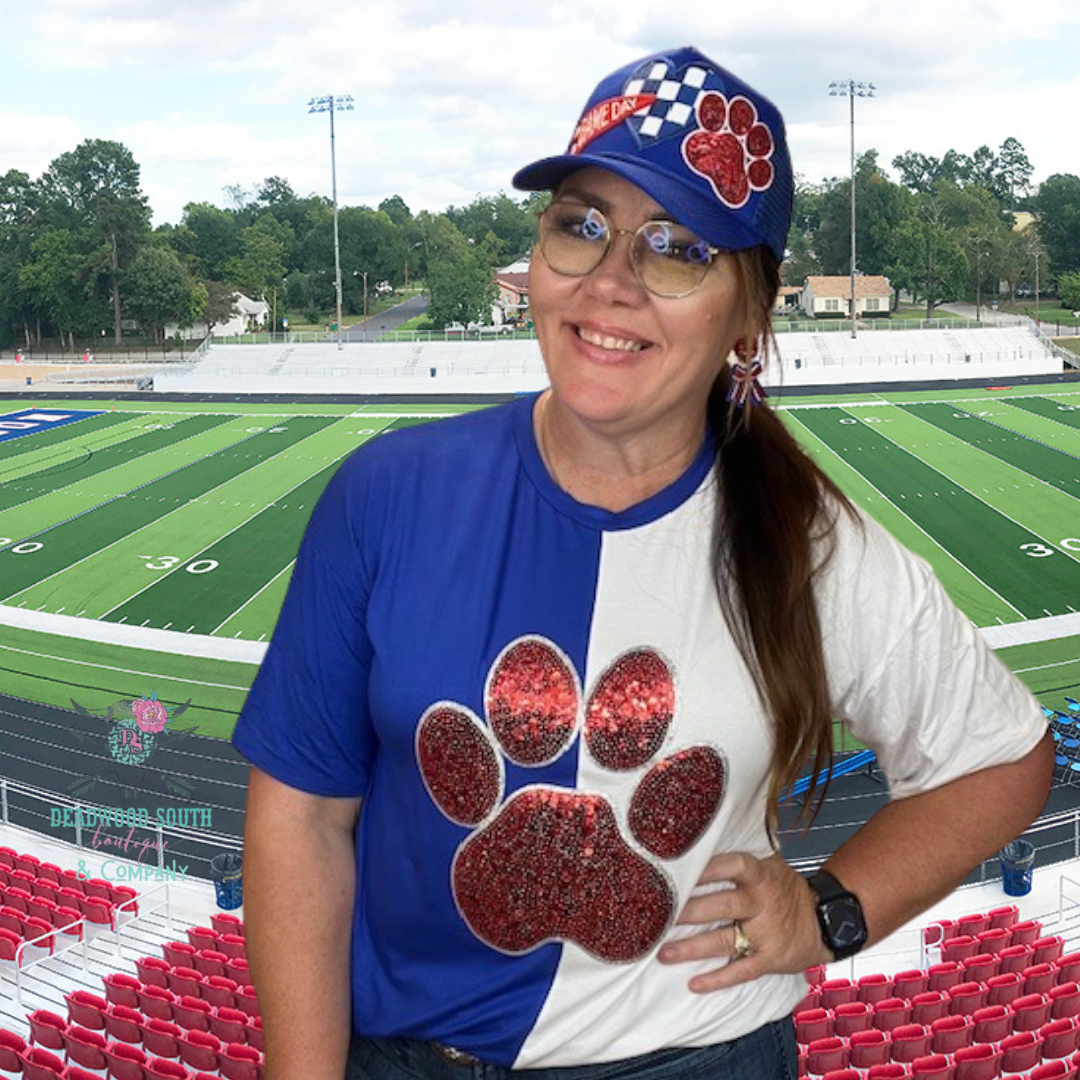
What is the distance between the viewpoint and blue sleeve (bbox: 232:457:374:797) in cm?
165

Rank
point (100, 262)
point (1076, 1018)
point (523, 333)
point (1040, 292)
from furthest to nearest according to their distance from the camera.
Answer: point (1040, 292), point (100, 262), point (523, 333), point (1076, 1018)

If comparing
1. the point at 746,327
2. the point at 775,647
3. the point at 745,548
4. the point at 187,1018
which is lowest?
the point at 187,1018

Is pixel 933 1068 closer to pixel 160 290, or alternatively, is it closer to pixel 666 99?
Answer: pixel 666 99

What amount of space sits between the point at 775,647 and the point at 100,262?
5991cm

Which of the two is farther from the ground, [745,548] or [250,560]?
[745,548]

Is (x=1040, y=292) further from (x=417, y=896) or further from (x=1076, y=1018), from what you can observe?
(x=417, y=896)

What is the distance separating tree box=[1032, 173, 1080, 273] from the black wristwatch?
64641 mm

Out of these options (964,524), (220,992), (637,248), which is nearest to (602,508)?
(637,248)

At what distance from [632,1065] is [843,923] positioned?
12.9 inches

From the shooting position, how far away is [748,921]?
168 centimetres

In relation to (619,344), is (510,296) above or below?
above

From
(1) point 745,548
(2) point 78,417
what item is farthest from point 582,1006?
(2) point 78,417

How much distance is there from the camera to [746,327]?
1767 millimetres

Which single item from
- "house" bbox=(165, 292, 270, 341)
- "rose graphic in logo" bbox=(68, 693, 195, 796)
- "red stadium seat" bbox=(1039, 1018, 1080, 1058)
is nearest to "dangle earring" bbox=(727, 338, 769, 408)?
"red stadium seat" bbox=(1039, 1018, 1080, 1058)
